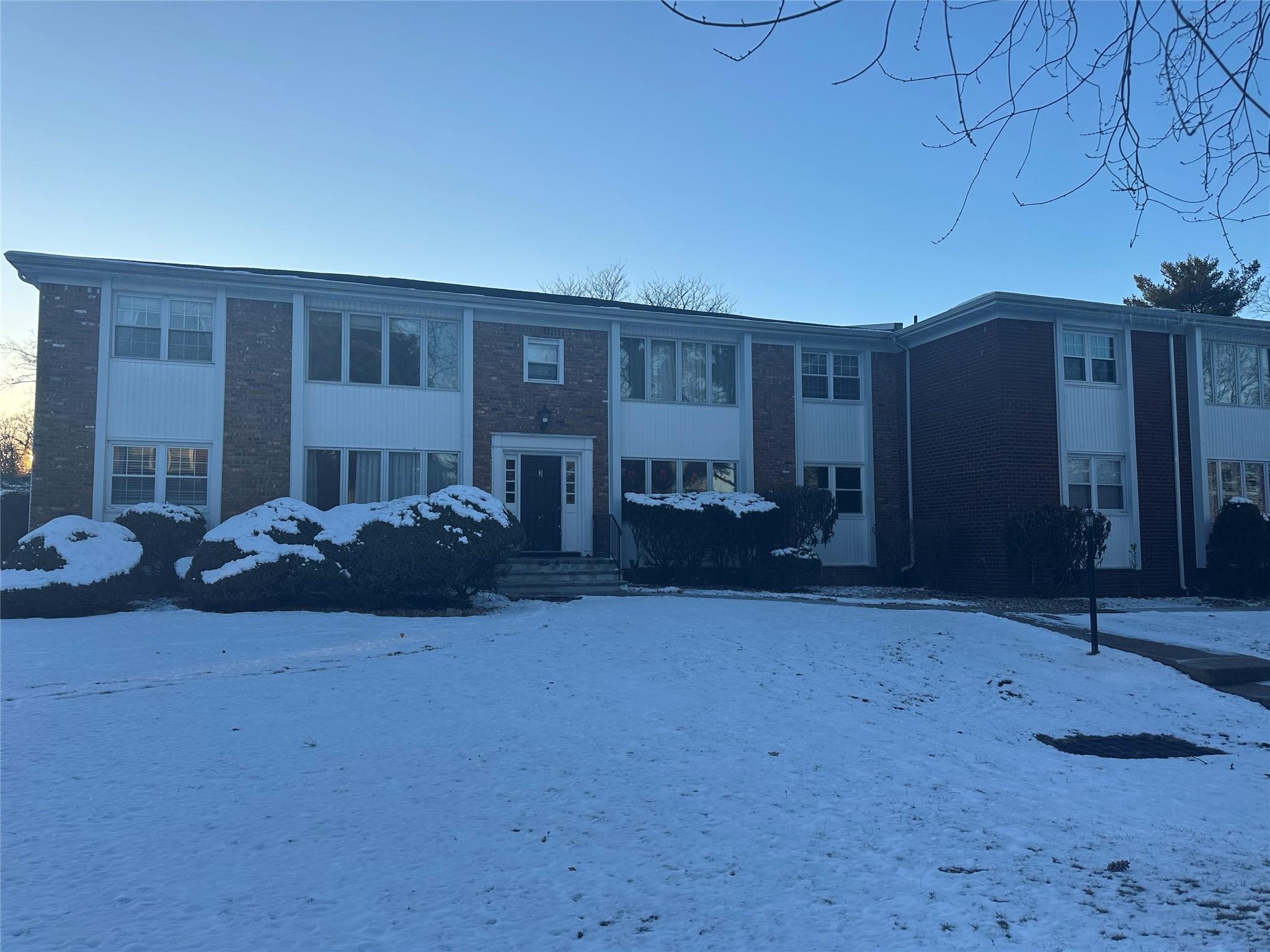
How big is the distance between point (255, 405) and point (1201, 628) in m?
15.5

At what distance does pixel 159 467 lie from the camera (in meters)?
14.6

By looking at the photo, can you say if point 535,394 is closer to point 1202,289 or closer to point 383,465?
point 383,465

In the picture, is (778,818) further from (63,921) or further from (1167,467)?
(1167,467)

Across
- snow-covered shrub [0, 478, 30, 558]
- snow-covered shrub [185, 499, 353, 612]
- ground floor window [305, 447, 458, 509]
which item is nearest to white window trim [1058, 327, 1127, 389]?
ground floor window [305, 447, 458, 509]

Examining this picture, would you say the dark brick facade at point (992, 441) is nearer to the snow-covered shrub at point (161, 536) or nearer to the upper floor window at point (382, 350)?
the upper floor window at point (382, 350)

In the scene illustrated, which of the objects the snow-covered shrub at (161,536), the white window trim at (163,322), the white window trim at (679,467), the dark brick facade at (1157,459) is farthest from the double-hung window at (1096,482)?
the white window trim at (163,322)

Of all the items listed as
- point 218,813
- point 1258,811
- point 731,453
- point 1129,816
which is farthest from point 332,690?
point 731,453

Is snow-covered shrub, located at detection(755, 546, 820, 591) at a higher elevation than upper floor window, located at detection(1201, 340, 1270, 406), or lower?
lower

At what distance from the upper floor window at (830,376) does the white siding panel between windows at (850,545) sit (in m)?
2.86

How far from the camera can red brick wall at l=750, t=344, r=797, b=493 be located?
18.3 metres

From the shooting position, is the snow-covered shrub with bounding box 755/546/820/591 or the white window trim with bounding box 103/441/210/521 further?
the snow-covered shrub with bounding box 755/546/820/591

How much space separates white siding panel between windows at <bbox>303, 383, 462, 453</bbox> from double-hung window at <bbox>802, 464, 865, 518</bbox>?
7.87 meters

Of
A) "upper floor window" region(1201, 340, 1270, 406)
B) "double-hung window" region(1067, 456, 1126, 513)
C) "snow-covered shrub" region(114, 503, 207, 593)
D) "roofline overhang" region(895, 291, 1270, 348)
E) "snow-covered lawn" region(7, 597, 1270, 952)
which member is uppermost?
"roofline overhang" region(895, 291, 1270, 348)

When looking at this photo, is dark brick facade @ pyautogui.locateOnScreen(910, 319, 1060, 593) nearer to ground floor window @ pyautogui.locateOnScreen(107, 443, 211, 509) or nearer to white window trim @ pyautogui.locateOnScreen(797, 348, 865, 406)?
white window trim @ pyautogui.locateOnScreen(797, 348, 865, 406)
